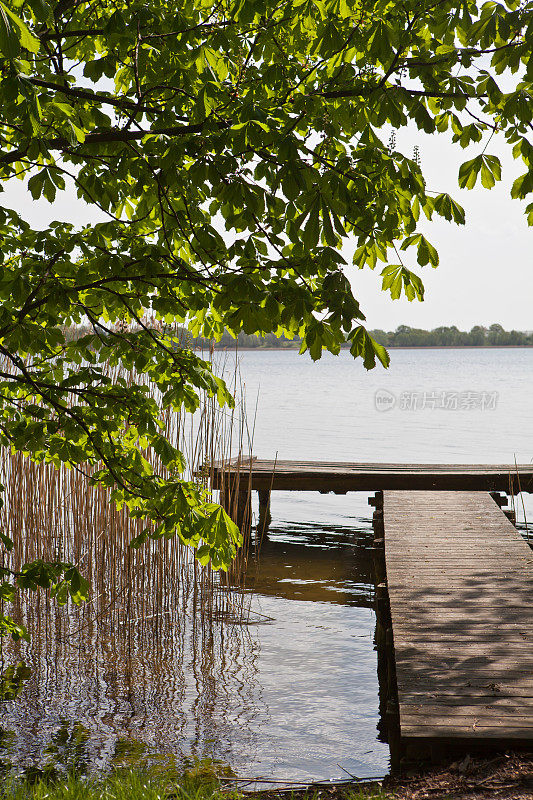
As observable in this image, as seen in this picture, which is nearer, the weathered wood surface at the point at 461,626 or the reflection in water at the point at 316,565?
the weathered wood surface at the point at 461,626

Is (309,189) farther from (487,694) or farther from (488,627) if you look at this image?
(488,627)

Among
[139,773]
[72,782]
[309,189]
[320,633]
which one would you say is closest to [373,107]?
[309,189]

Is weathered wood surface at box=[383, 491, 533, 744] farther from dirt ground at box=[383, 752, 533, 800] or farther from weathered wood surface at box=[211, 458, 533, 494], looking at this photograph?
weathered wood surface at box=[211, 458, 533, 494]

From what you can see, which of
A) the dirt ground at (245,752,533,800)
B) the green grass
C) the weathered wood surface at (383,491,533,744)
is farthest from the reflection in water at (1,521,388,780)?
the dirt ground at (245,752,533,800)

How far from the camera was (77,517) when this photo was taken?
6.02 meters

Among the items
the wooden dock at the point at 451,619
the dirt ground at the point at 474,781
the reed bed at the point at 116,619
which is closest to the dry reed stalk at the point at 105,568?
the reed bed at the point at 116,619

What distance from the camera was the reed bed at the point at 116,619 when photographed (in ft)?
16.3

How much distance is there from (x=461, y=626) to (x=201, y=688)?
1.81m

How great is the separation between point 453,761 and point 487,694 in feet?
1.60

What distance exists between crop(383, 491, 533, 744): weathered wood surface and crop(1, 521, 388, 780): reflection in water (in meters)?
0.72

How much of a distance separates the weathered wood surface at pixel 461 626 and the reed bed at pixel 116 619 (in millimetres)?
1363

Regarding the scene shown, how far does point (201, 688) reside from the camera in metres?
5.16

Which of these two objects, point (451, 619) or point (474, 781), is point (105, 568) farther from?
point (474, 781)

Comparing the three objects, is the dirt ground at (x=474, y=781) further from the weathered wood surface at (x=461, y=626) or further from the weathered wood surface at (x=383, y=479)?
the weathered wood surface at (x=383, y=479)
